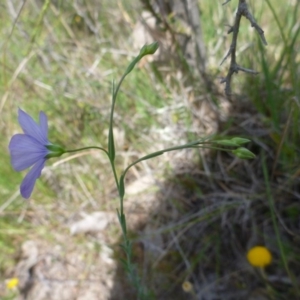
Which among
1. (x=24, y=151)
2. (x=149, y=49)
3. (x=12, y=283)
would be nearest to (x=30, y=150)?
(x=24, y=151)

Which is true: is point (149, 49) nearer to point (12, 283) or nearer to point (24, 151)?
point (24, 151)

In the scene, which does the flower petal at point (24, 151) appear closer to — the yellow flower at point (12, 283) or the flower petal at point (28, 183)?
the flower petal at point (28, 183)

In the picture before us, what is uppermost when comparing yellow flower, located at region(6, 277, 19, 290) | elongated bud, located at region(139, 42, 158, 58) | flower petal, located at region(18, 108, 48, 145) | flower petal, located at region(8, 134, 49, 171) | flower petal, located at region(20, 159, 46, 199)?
elongated bud, located at region(139, 42, 158, 58)

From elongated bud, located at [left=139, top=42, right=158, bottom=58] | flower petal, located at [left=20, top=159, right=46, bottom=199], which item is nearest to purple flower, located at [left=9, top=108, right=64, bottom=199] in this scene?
flower petal, located at [left=20, top=159, right=46, bottom=199]

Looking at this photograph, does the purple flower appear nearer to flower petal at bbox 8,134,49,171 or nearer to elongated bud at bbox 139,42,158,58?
flower petal at bbox 8,134,49,171

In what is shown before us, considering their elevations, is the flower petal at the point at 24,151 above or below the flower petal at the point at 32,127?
below

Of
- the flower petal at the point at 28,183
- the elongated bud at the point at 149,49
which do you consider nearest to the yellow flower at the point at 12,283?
the flower petal at the point at 28,183

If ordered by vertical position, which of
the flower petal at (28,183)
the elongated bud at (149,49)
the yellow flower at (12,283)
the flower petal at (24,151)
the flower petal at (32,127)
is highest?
the elongated bud at (149,49)

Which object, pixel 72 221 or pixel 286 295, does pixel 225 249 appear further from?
pixel 72 221
